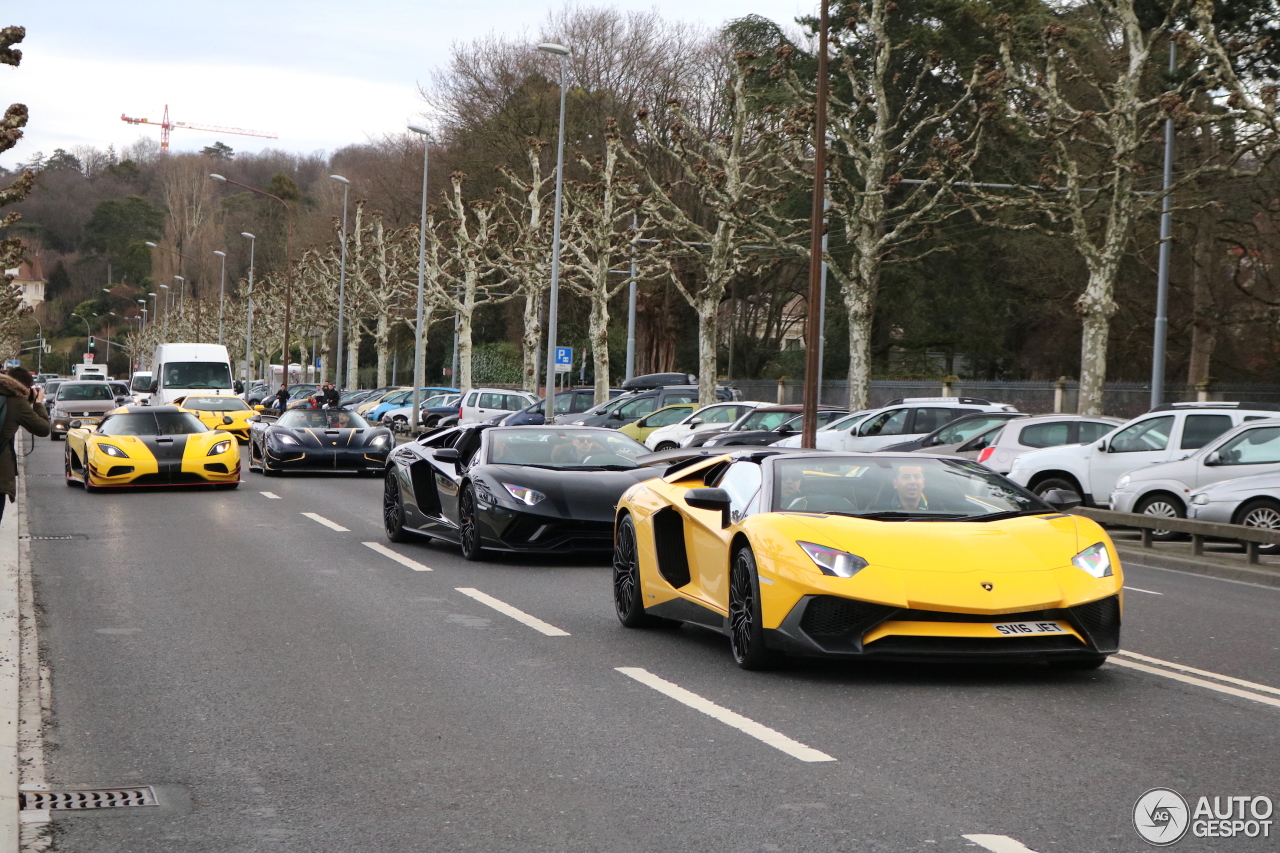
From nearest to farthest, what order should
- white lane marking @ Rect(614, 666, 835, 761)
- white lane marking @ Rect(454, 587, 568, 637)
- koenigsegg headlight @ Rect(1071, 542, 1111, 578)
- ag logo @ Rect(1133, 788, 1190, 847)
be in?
1. ag logo @ Rect(1133, 788, 1190, 847)
2. white lane marking @ Rect(614, 666, 835, 761)
3. koenigsegg headlight @ Rect(1071, 542, 1111, 578)
4. white lane marking @ Rect(454, 587, 568, 637)

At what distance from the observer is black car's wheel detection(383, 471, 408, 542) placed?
16469 millimetres

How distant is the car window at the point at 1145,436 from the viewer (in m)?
20.6

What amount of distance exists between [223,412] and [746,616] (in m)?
33.6

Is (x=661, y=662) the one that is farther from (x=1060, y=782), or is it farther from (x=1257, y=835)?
(x=1257, y=835)

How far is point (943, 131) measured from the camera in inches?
1916

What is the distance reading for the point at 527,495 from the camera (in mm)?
14164

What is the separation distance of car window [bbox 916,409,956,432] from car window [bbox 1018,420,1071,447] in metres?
4.06

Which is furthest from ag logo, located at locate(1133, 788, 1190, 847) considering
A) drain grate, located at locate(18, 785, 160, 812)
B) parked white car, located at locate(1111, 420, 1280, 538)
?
parked white car, located at locate(1111, 420, 1280, 538)

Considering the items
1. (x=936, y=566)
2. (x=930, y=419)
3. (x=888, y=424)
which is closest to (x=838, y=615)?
(x=936, y=566)

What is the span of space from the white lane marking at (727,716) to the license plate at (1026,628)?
143 cm

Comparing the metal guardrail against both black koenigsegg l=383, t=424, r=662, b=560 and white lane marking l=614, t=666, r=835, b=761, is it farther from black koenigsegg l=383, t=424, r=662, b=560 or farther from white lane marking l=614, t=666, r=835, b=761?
white lane marking l=614, t=666, r=835, b=761

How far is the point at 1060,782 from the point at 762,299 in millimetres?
54963

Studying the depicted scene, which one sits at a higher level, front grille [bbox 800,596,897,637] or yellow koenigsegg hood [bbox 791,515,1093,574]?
yellow koenigsegg hood [bbox 791,515,1093,574]

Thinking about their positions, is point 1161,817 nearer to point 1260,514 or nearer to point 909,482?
point 909,482
